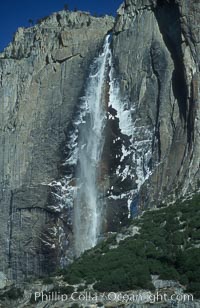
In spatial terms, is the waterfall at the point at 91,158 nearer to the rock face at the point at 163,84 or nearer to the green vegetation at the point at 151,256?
the rock face at the point at 163,84

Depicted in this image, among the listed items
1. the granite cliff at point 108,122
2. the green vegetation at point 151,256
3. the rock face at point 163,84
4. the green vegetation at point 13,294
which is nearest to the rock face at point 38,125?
the granite cliff at point 108,122

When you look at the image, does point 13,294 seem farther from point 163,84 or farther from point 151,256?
point 163,84

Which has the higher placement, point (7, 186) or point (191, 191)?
point (7, 186)

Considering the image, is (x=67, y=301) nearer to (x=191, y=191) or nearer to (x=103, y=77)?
(x=191, y=191)

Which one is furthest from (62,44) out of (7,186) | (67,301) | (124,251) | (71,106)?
(67,301)

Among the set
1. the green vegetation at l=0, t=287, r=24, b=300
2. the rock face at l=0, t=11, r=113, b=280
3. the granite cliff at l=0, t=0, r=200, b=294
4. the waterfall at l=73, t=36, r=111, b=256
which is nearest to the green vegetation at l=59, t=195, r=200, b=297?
the green vegetation at l=0, t=287, r=24, b=300

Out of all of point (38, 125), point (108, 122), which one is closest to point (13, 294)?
point (108, 122)
